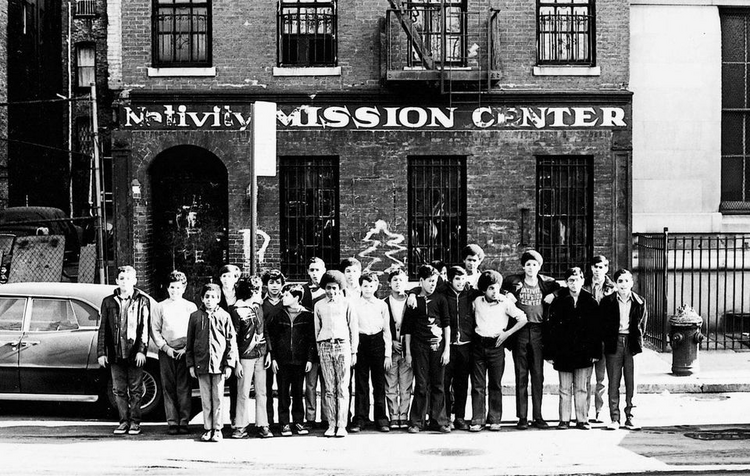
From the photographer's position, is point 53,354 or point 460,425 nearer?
point 460,425

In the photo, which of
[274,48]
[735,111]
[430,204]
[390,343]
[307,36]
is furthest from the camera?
[735,111]

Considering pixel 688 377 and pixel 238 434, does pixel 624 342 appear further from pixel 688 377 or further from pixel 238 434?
pixel 238 434

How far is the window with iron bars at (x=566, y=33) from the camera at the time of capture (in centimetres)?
1688

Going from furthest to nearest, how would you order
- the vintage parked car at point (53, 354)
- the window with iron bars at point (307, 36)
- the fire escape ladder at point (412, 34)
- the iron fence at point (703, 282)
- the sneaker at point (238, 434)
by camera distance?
the window with iron bars at point (307, 36) → the iron fence at point (703, 282) → the fire escape ladder at point (412, 34) → the vintage parked car at point (53, 354) → the sneaker at point (238, 434)

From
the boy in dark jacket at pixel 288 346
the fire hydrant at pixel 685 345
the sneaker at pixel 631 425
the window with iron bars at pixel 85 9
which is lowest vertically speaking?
the sneaker at pixel 631 425

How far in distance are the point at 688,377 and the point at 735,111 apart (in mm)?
6688

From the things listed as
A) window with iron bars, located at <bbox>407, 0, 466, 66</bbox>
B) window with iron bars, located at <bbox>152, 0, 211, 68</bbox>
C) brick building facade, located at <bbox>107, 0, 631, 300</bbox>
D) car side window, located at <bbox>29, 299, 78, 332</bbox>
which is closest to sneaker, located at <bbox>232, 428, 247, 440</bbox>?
car side window, located at <bbox>29, 299, 78, 332</bbox>

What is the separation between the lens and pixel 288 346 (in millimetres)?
10000

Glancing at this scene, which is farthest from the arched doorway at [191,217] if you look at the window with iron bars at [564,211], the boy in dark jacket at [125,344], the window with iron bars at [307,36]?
the boy in dark jacket at [125,344]

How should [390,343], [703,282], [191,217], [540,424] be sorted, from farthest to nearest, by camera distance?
1. [703,282]
2. [191,217]
3. [540,424]
4. [390,343]

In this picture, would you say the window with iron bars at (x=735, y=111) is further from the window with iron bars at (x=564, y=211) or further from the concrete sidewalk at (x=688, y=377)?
the concrete sidewalk at (x=688, y=377)

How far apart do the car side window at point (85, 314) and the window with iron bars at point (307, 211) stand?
20.0 feet

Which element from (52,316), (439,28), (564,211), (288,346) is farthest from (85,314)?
(564,211)

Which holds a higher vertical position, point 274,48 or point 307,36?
point 307,36
